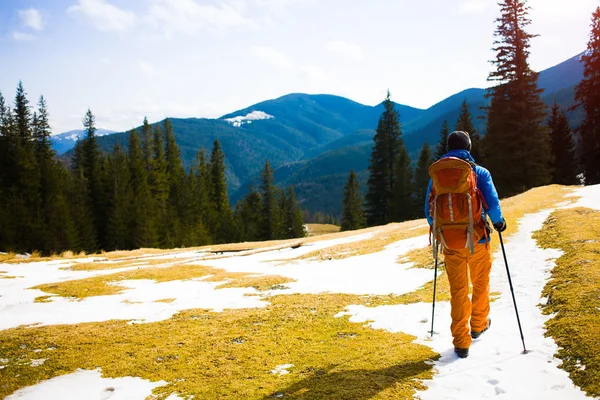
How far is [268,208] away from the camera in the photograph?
250ft

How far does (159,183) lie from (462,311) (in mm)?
72311

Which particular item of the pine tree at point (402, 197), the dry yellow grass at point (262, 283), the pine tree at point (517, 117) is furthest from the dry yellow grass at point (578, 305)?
the pine tree at point (402, 197)

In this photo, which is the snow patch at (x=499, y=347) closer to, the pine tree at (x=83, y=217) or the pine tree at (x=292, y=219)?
the pine tree at (x=83, y=217)

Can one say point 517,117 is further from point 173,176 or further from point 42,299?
point 173,176

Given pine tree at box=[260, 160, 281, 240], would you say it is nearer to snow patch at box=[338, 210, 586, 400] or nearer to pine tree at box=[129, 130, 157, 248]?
pine tree at box=[129, 130, 157, 248]

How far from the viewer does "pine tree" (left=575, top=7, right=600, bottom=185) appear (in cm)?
3831

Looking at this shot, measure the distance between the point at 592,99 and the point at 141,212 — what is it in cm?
6026

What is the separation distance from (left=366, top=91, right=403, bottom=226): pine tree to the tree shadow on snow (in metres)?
58.7

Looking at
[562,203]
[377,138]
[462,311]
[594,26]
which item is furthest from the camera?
[377,138]

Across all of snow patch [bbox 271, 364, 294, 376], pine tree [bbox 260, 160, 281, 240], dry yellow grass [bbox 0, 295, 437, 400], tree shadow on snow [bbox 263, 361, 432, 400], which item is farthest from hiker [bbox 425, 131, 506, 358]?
pine tree [bbox 260, 160, 281, 240]

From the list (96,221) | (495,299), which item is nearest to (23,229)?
(96,221)

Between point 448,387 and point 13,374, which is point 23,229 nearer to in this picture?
point 13,374

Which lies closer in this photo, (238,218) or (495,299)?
(495,299)

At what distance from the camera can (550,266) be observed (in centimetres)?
993
